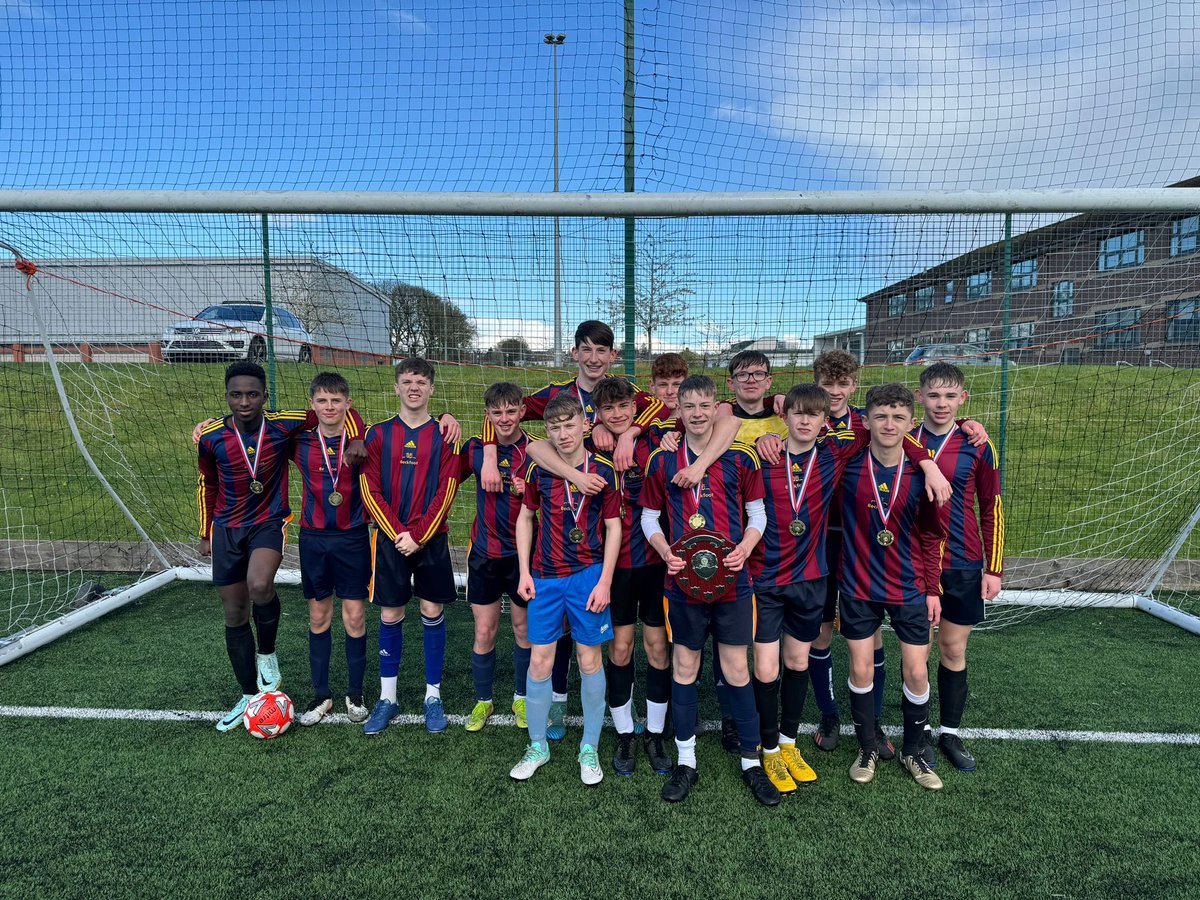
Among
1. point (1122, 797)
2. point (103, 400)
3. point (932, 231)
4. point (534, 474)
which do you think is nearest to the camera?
point (1122, 797)

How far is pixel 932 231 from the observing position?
4340 millimetres

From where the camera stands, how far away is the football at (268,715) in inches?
125

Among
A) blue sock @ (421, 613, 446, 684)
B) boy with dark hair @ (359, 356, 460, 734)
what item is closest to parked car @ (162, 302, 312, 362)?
boy with dark hair @ (359, 356, 460, 734)

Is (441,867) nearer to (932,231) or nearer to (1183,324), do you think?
(932,231)

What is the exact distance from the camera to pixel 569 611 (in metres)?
2.87

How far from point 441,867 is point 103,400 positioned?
4.63m

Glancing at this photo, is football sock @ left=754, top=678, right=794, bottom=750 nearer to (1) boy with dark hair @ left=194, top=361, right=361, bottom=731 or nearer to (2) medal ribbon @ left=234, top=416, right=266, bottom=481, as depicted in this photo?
(1) boy with dark hair @ left=194, top=361, right=361, bottom=731

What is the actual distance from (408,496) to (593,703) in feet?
4.37

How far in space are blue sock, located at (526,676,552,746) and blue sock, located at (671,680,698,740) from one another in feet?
1.85

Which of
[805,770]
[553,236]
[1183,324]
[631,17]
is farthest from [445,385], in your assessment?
[1183,324]

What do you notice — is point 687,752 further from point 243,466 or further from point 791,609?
point 243,466

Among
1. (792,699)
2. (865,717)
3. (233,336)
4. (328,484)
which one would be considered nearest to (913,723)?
(865,717)

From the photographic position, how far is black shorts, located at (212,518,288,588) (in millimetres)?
3303

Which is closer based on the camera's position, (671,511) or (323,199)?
(671,511)
